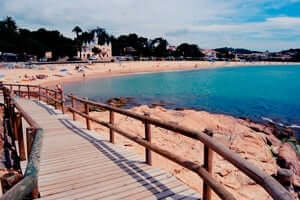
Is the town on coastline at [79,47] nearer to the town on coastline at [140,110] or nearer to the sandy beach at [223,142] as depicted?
the town on coastline at [140,110]

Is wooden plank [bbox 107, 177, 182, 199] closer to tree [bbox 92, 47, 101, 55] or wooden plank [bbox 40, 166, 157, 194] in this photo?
wooden plank [bbox 40, 166, 157, 194]

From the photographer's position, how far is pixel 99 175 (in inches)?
191

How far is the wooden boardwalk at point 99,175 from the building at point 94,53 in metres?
97.2

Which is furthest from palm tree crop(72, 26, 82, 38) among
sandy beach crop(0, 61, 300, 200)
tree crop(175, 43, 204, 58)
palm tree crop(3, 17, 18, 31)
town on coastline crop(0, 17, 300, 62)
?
sandy beach crop(0, 61, 300, 200)

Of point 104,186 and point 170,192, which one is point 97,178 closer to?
point 104,186

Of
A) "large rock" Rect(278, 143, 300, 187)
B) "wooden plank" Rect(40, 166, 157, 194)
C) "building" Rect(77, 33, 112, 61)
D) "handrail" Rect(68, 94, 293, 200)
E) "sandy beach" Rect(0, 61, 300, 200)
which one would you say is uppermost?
"building" Rect(77, 33, 112, 61)

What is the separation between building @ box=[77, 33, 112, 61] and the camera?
10340 cm

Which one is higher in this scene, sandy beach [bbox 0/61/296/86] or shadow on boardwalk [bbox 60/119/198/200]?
sandy beach [bbox 0/61/296/86]

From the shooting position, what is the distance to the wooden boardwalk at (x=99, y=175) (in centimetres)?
414

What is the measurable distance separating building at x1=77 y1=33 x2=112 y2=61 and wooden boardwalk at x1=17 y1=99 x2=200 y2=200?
97235 mm

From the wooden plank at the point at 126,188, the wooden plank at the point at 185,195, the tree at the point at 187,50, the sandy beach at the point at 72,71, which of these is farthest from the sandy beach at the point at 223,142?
the tree at the point at 187,50

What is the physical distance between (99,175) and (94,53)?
108 m

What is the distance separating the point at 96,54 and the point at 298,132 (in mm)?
99178

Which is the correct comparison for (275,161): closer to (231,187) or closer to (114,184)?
(231,187)
